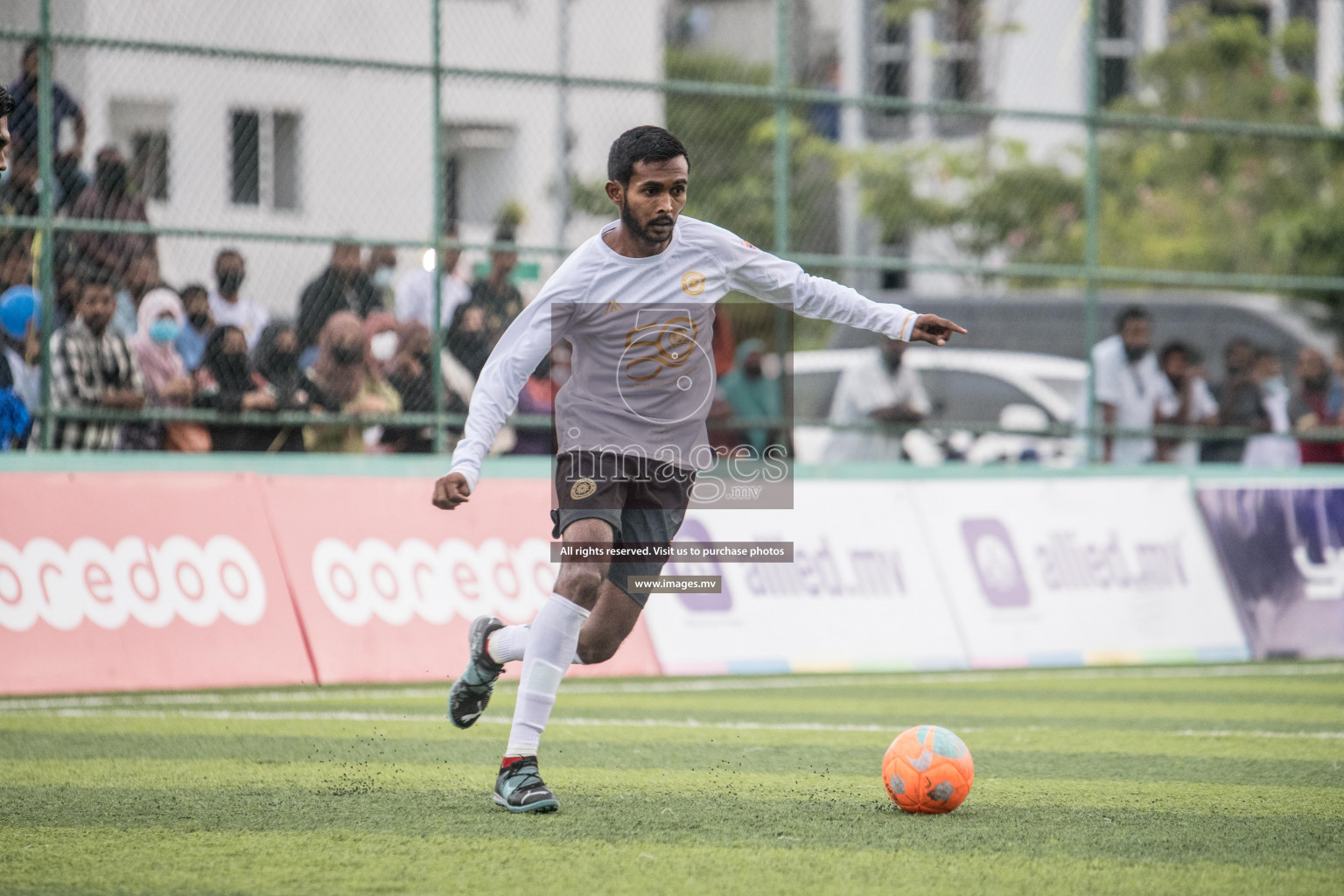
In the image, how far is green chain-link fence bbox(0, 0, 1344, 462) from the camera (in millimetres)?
10102

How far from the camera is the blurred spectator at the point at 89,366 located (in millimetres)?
9836

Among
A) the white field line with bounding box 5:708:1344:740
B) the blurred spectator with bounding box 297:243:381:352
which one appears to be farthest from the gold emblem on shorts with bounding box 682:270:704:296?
the blurred spectator with bounding box 297:243:381:352

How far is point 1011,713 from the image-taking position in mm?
8625

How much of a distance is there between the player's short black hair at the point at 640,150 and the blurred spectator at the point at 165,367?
5.12 m

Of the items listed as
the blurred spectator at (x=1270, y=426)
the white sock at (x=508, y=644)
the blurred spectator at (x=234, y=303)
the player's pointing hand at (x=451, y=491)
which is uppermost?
the blurred spectator at (x=234, y=303)

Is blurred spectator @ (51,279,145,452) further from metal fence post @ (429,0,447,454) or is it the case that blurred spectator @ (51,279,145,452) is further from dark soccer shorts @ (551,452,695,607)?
dark soccer shorts @ (551,452,695,607)

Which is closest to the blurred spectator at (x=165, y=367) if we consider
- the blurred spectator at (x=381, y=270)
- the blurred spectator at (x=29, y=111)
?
the blurred spectator at (x=29, y=111)

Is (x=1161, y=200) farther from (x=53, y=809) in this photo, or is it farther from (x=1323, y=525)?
(x=53, y=809)

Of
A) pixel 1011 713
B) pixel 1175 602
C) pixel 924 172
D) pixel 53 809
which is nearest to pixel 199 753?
pixel 53 809

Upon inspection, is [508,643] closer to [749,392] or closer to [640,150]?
[640,150]

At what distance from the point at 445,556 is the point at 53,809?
15.1 ft

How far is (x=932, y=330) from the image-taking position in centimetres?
587

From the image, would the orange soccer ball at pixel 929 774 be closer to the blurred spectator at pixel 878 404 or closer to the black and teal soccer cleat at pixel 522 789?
the black and teal soccer cleat at pixel 522 789

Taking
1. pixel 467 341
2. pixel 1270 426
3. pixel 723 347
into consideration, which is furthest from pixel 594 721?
pixel 1270 426
